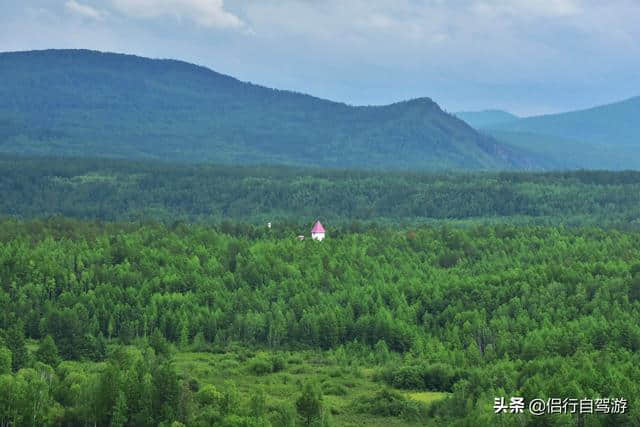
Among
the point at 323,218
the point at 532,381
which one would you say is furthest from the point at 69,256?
the point at 323,218

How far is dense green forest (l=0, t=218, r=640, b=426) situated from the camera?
7044 centimetres

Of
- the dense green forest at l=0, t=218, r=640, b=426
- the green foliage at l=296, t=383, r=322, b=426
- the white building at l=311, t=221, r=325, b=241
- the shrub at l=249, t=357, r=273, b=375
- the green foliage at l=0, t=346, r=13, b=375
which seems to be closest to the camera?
the green foliage at l=296, t=383, r=322, b=426

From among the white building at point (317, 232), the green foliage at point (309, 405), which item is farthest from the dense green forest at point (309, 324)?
the white building at point (317, 232)

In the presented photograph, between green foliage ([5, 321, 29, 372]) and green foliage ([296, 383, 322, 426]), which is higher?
green foliage ([296, 383, 322, 426])

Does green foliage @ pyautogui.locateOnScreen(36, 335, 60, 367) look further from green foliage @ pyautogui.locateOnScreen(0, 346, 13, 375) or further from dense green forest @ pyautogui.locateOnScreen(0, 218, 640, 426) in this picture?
green foliage @ pyautogui.locateOnScreen(0, 346, 13, 375)

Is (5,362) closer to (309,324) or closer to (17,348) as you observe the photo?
(17,348)

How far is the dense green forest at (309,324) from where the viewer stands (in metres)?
70.4

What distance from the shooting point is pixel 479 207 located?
196875 millimetres

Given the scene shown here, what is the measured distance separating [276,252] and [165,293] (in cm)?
1697

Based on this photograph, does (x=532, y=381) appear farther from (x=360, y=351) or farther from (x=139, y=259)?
(x=139, y=259)

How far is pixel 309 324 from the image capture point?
101 meters

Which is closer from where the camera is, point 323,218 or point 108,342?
point 108,342

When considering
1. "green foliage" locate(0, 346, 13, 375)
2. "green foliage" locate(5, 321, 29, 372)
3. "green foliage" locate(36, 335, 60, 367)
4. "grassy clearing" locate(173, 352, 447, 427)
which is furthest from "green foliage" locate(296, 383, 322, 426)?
"green foliage" locate(36, 335, 60, 367)

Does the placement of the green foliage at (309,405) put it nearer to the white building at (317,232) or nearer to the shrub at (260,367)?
the shrub at (260,367)
